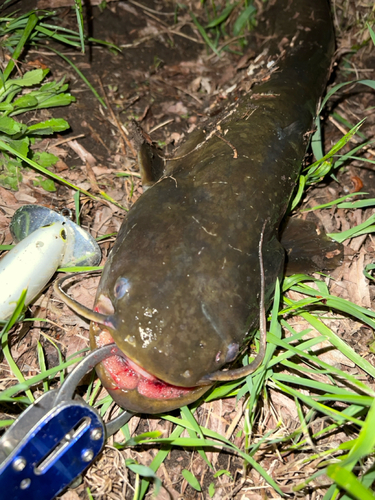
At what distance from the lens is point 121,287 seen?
81.7 inches

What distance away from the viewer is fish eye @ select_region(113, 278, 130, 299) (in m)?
2.06

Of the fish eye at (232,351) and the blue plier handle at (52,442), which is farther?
the fish eye at (232,351)

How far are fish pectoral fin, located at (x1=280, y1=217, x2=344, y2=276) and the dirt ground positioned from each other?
19 centimetres

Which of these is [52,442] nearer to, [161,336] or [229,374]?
[161,336]

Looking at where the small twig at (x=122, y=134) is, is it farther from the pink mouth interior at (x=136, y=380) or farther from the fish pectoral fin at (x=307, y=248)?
the pink mouth interior at (x=136, y=380)

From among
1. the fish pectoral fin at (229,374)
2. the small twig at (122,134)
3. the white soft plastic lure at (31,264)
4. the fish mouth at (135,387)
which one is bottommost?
the fish pectoral fin at (229,374)

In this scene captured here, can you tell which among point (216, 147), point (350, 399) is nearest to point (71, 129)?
point (216, 147)

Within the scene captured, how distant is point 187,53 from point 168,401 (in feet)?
11.0

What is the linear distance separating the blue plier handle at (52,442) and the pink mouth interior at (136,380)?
55 mm

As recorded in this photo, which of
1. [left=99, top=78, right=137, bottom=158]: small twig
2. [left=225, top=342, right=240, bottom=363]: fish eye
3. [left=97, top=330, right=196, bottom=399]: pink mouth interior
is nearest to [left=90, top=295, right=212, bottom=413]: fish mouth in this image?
[left=97, top=330, right=196, bottom=399]: pink mouth interior

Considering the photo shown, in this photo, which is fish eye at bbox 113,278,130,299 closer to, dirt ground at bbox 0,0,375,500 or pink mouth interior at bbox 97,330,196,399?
pink mouth interior at bbox 97,330,196,399

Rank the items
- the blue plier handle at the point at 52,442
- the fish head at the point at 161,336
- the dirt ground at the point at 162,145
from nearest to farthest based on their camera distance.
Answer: the blue plier handle at the point at 52,442 < the fish head at the point at 161,336 < the dirt ground at the point at 162,145

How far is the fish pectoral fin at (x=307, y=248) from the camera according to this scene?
2912 millimetres

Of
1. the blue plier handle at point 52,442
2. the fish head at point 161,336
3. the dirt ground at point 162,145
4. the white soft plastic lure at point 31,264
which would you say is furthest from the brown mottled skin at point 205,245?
the dirt ground at point 162,145
